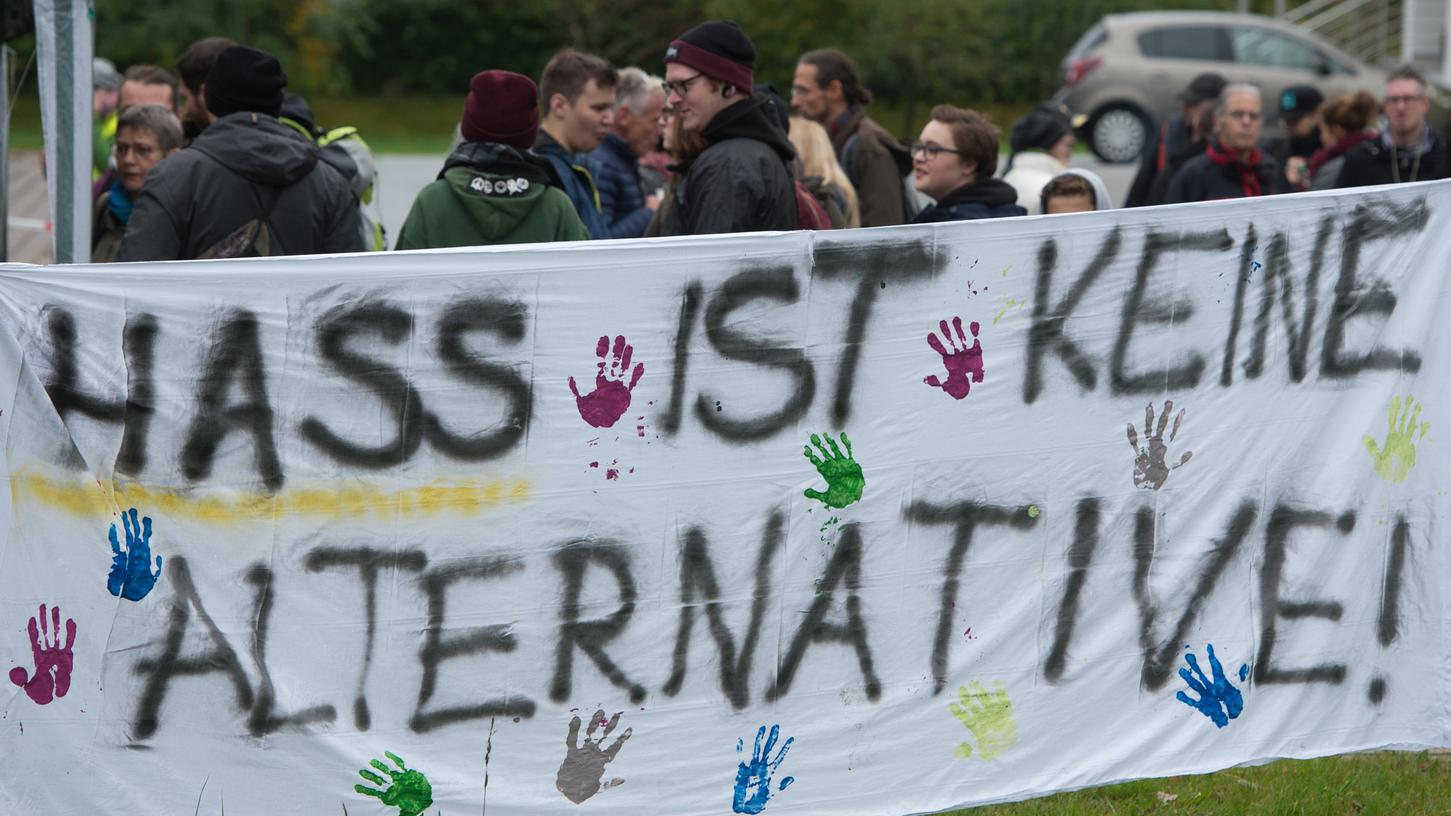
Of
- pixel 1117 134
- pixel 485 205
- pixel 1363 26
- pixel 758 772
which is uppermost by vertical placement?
pixel 1363 26

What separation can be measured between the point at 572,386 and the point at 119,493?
0.93 meters

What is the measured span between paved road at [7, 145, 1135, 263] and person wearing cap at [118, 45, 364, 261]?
246 inches

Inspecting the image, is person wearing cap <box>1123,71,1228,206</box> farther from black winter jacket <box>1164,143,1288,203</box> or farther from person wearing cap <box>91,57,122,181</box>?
person wearing cap <box>91,57,122,181</box>

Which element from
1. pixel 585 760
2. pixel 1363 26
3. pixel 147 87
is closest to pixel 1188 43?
pixel 1363 26

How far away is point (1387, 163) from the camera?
308 inches

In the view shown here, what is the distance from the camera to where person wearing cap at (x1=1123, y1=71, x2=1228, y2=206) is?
26.2ft

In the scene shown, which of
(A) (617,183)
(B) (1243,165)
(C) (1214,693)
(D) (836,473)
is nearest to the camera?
(D) (836,473)

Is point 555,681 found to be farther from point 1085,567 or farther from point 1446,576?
point 1446,576

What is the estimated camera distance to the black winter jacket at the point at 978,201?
4832 millimetres

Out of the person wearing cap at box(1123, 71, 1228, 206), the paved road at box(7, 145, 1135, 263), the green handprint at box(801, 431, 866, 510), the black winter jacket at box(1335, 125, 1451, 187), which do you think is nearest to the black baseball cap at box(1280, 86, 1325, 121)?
the person wearing cap at box(1123, 71, 1228, 206)

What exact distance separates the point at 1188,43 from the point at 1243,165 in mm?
13078

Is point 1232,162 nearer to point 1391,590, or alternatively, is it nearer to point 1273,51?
point 1391,590

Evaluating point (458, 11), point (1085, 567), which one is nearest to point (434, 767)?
point (1085, 567)

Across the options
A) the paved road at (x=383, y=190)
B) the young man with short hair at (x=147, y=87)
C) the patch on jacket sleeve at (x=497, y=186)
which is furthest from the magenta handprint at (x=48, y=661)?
the paved road at (x=383, y=190)
